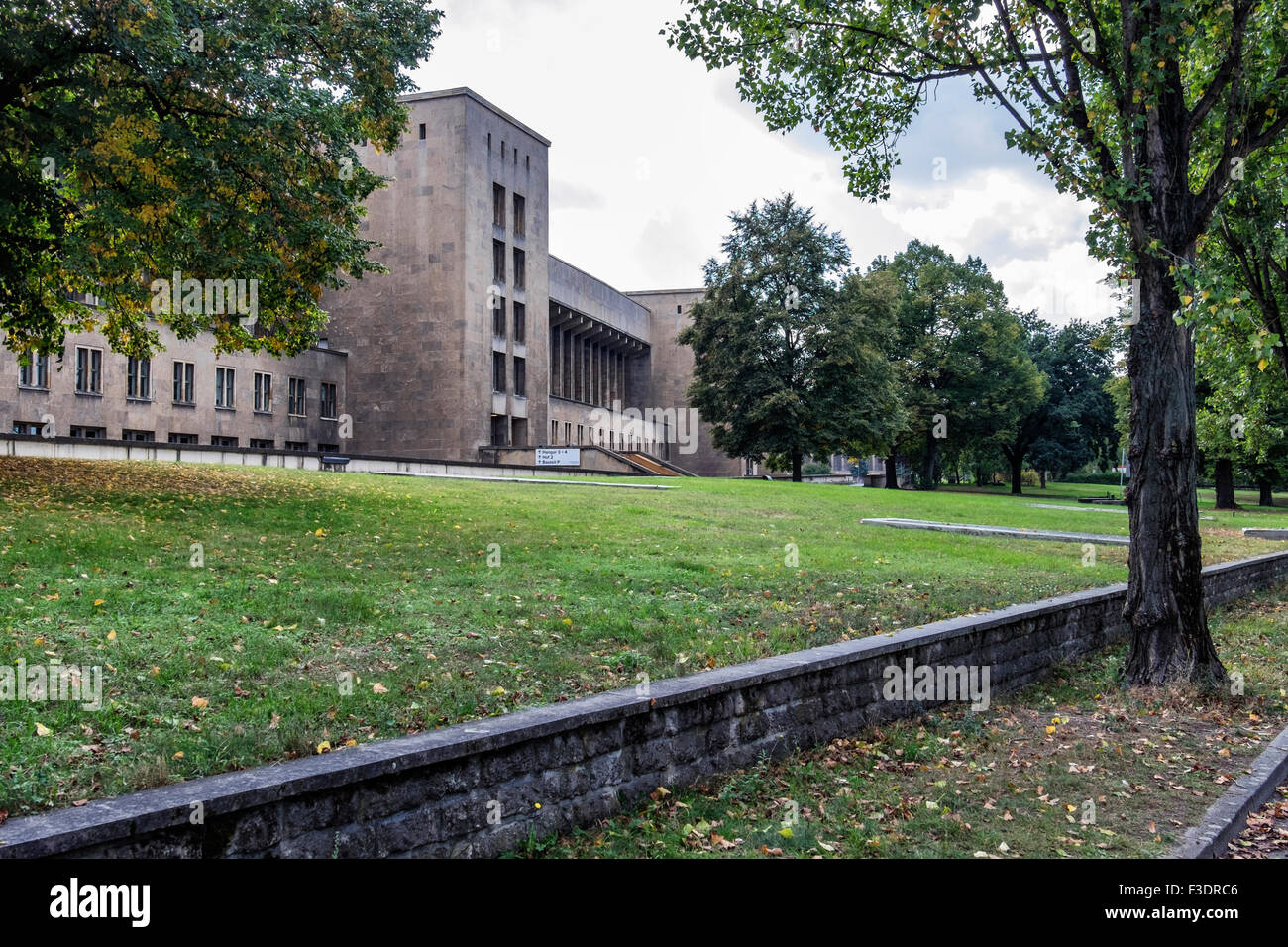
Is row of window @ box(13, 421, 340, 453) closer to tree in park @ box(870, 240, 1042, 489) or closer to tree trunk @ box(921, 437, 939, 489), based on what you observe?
tree in park @ box(870, 240, 1042, 489)

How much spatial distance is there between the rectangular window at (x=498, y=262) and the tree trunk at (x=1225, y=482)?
137 ft

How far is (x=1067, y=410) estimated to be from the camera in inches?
2822

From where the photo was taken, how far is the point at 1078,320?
77.7 meters

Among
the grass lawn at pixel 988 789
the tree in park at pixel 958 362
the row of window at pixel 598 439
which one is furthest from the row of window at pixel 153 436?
the tree in park at pixel 958 362

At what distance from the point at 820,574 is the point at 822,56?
7041 mm

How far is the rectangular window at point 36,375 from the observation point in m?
39.2

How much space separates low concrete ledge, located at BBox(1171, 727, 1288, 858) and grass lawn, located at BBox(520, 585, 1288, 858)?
0.14 meters

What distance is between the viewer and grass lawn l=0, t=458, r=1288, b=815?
5336mm

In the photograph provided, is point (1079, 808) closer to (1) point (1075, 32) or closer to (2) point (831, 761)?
(2) point (831, 761)

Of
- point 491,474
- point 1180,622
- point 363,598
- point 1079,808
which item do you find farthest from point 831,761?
point 491,474

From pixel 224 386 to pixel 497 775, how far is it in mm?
49090
